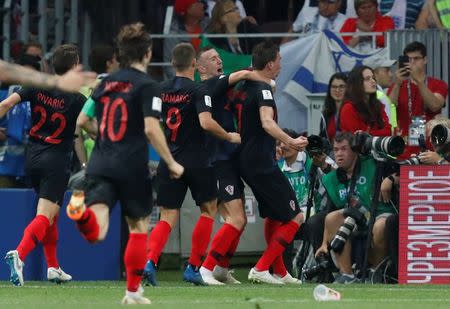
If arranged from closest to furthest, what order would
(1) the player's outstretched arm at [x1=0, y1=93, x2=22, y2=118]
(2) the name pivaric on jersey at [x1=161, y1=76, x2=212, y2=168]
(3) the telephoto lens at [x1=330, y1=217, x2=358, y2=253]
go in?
(1) the player's outstretched arm at [x1=0, y1=93, x2=22, y2=118]
(2) the name pivaric on jersey at [x1=161, y1=76, x2=212, y2=168]
(3) the telephoto lens at [x1=330, y1=217, x2=358, y2=253]

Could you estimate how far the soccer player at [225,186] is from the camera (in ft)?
49.2

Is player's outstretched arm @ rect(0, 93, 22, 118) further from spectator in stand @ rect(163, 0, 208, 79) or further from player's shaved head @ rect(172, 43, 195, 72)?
spectator in stand @ rect(163, 0, 208, 79)

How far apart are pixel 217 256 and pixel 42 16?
5.19m

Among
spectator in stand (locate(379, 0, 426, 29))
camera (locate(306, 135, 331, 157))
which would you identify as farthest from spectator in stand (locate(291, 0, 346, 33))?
camera (locate(306, 135, 331, 157))

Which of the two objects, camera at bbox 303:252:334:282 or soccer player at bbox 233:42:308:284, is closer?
soccer player at bbox 233:42:308:284

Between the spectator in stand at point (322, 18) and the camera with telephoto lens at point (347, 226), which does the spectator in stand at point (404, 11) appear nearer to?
the spectator in stand at point (322, 18)

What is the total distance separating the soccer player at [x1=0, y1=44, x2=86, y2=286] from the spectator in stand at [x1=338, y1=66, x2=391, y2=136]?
2883mm

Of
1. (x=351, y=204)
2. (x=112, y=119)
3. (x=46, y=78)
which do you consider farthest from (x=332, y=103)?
(x=46, y=78)

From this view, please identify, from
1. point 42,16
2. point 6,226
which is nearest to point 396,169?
point 6,226

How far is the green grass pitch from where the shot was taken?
1198 centimetres

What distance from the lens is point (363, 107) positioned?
16.3 m

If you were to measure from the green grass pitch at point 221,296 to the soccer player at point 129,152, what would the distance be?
0.55 m

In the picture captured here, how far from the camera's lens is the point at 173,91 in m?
14.7

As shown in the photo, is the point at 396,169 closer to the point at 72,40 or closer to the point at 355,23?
the point at 355,23
